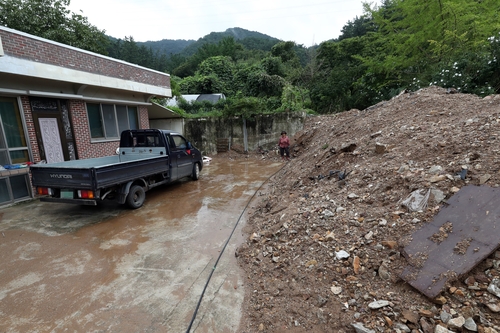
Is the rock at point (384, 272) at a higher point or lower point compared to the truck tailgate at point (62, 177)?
lower

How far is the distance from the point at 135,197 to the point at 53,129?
420 cm

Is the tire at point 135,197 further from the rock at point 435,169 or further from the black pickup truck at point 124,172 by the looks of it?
the rock at point 435,169

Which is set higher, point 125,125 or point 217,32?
point 217,32

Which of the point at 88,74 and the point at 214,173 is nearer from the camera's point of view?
the point at 88,74

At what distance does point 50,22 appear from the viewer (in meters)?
19.3

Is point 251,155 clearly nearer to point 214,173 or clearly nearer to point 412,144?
point 214,173

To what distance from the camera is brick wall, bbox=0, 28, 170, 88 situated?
5.91m

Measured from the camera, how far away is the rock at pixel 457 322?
1.86 meters

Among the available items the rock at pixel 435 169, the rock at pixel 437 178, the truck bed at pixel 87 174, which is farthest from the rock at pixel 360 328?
the truck bed at pixel 87 174

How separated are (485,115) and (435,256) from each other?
12.7ft

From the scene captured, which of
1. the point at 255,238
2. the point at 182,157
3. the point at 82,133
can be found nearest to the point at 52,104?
the point at 82,133

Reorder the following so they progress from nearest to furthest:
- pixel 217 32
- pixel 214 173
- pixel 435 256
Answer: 1. pixel 435 256
2. pixel 214 173
3. pixel 217 32

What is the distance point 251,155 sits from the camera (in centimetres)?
1355

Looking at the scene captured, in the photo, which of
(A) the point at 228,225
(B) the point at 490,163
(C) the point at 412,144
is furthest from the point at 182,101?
(B) the point at 490,163
